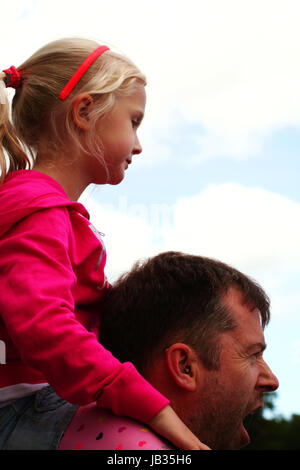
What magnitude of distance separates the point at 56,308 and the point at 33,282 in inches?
7.3

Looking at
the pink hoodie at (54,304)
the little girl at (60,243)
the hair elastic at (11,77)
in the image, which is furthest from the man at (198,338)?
the hair elastic at (11,77)

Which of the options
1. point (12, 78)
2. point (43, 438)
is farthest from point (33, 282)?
point (12, 78)

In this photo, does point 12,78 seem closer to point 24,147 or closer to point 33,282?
point 24,147

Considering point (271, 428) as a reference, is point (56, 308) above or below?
above

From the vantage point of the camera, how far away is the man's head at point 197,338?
141 inches

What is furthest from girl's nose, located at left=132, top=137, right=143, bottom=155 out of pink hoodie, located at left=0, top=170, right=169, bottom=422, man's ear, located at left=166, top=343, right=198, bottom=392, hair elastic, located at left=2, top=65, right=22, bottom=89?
man's ear, located at left=166, top=343, right=198, bottom=392

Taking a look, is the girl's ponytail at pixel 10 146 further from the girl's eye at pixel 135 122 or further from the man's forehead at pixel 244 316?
the man's forehead at pixel 244 316

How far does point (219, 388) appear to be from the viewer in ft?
11.8

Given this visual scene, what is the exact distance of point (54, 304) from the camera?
9.86ft

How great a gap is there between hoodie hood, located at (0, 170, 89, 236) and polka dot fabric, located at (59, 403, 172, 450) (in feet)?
3.16

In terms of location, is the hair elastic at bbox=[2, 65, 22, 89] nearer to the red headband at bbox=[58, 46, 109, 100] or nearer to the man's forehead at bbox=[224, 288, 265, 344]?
the red headband at bbox=[58, 46, 109, 100]

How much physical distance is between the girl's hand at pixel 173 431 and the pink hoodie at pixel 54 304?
0.04 m

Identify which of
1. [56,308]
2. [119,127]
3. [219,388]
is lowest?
[219,388]
